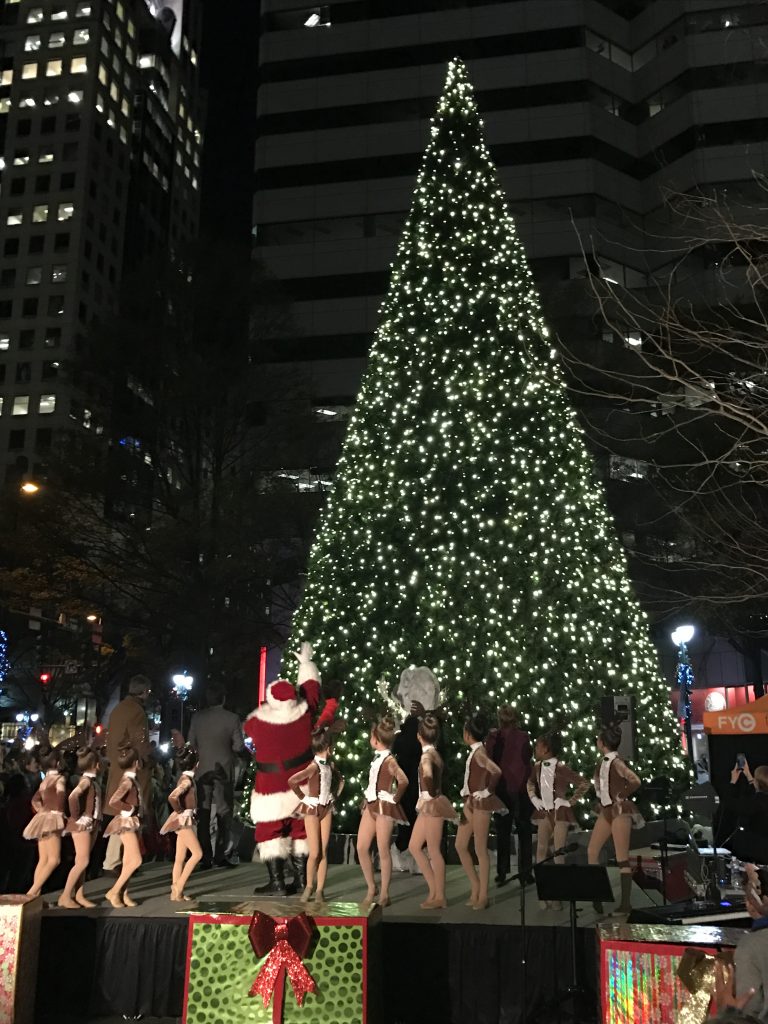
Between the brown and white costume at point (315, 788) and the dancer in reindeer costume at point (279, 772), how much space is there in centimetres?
35

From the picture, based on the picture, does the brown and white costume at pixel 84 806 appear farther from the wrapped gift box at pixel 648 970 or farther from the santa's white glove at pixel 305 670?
the wrapped gift box at pixel 648 970

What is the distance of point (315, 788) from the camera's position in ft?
27.0

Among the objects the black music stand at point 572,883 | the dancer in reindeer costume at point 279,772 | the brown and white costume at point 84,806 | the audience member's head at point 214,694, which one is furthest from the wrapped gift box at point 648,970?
the audience member's head at point 214,694

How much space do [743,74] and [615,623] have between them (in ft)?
129

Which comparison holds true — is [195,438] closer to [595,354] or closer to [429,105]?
[595,354]

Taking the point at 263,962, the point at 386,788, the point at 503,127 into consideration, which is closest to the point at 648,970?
Answer: the point at 263,962

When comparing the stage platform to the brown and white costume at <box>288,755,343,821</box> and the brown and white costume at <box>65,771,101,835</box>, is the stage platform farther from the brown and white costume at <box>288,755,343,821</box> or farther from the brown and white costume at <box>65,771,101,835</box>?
the brown and white costume at <box>288,755,343,821</box>

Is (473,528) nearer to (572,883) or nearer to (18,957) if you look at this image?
(572,883)

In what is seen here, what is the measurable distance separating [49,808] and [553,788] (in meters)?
4.71

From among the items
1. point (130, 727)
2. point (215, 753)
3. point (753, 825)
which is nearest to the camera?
point (753, 825)

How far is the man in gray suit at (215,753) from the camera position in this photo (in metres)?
10.5

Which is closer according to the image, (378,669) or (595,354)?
(378,669)

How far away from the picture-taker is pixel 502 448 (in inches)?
499

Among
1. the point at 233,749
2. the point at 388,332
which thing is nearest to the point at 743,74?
the point at 388,332
